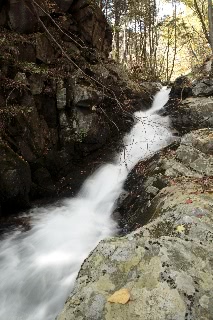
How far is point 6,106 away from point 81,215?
3.69 meters

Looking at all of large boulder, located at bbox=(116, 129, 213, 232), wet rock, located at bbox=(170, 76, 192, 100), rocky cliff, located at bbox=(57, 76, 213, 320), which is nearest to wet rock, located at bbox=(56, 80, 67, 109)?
large boulder, located at bbox=(116, 129, 213, 232)

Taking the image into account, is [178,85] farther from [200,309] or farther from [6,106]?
[200,309]

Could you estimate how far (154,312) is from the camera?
2.52 meters

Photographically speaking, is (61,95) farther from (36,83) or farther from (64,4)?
(64,4)

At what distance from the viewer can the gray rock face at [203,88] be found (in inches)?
524

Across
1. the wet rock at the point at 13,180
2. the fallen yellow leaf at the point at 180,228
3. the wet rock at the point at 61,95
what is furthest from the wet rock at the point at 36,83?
the fallen yellow leaf at the point at 180,228

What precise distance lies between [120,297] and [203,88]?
41.4 ft

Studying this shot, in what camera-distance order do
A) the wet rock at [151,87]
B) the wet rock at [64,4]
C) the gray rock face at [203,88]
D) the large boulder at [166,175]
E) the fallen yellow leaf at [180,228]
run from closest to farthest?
1. the fallen yellow leaf at [180,228]
2. the large boulder at [166,175]
3. the wet rock at [64,4]
4. the gray rock face at [203,88]
5. the wet rock at [151,87]

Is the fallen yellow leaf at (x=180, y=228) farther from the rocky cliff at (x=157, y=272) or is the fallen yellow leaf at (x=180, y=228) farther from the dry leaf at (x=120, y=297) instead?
the dry leaf at (x=120, y=297)

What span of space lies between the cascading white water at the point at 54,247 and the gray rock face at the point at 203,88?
240 inches

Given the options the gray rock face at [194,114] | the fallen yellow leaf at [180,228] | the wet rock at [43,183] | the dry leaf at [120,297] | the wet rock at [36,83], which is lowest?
the wet rock at [43,183]

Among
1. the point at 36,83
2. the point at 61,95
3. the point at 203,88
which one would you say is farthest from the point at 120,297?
the point at 203,88

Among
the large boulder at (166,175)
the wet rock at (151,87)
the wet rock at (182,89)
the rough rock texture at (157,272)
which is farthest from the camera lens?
the wet rock at (151,87)

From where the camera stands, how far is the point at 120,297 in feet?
8.92
